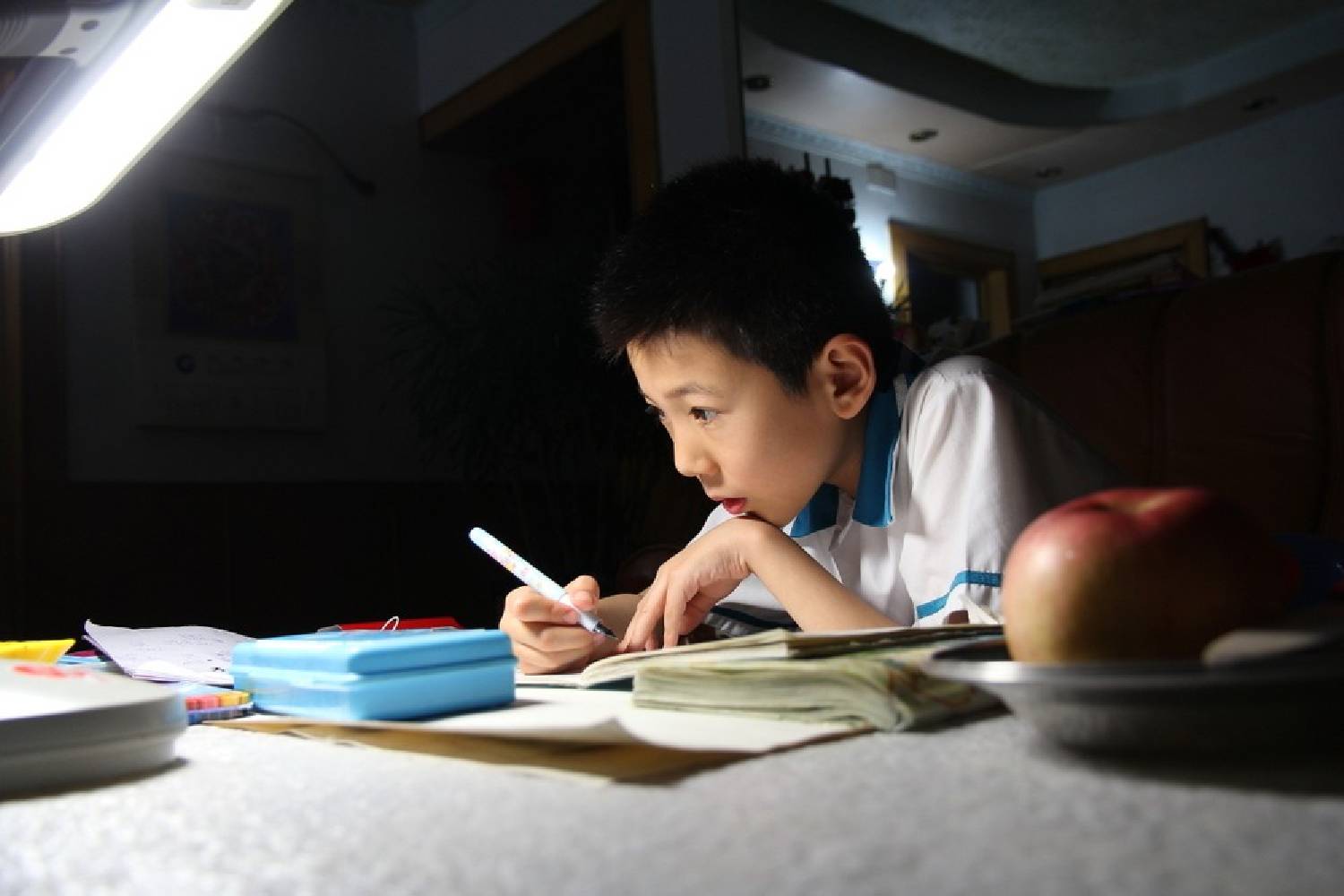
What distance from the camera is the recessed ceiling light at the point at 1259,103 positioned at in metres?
1.61

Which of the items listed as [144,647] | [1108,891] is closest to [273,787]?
[1108,891]

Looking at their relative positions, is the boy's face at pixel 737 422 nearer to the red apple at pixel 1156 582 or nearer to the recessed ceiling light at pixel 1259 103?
the red apple at pixel 1156 582

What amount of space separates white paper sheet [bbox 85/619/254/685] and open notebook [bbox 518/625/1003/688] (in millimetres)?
355

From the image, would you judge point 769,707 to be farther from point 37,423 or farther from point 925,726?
point 37,423

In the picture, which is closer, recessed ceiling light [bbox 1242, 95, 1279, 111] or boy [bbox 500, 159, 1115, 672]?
boy [bbox 500, 159, 1115, 672]

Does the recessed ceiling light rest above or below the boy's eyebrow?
above

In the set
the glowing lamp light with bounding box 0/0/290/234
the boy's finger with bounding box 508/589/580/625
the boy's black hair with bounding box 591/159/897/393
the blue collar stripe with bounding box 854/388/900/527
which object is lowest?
the boy's finger with bounding box 508/589/580/625

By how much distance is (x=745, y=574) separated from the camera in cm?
97

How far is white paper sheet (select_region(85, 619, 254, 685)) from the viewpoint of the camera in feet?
2.77

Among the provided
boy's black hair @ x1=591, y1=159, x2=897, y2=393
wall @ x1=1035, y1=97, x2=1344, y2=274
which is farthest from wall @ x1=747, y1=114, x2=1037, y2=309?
boy's black hair @ x1=591, y1=159, x2=897, y2=393

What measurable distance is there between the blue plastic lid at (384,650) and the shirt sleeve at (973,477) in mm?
426

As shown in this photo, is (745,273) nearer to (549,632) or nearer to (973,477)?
(973,477)

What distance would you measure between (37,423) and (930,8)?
7.87 feet

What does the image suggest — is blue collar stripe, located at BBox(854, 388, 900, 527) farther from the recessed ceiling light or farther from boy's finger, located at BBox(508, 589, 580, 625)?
the recessed ceiling light
